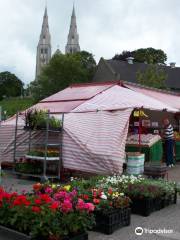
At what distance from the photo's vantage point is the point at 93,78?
199 ft

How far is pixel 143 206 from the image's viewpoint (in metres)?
7.30

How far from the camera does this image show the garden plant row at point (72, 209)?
17.1ft

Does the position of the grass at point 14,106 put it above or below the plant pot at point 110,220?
below

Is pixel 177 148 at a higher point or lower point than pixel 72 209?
lower

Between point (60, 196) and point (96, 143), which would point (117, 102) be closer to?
point (96, 143)

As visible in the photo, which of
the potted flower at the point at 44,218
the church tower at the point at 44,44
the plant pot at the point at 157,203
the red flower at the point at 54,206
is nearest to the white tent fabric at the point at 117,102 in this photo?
the plant pot at the point at 157,203

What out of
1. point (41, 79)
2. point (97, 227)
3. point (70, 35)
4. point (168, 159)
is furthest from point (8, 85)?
point (97, 227)

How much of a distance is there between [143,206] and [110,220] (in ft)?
4.32

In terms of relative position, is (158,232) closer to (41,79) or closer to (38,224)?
(38,224)

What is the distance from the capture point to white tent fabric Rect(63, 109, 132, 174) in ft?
35.8

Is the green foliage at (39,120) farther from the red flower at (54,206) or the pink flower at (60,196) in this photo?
the red flower at (54,206)

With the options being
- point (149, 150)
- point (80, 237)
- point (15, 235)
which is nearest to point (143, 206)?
point (80, 237)

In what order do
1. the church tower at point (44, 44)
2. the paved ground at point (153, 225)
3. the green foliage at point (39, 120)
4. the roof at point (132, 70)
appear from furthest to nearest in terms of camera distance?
1. the church tower at point (44, 44)
2. the roof at point (132, 70)
3. the green foliage at point (39, 120)
4. the paved ground at point (153, 225)

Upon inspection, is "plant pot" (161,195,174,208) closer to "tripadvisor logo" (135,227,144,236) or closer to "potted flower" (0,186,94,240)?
"tripadvisor logo" (135,227,144,236)
